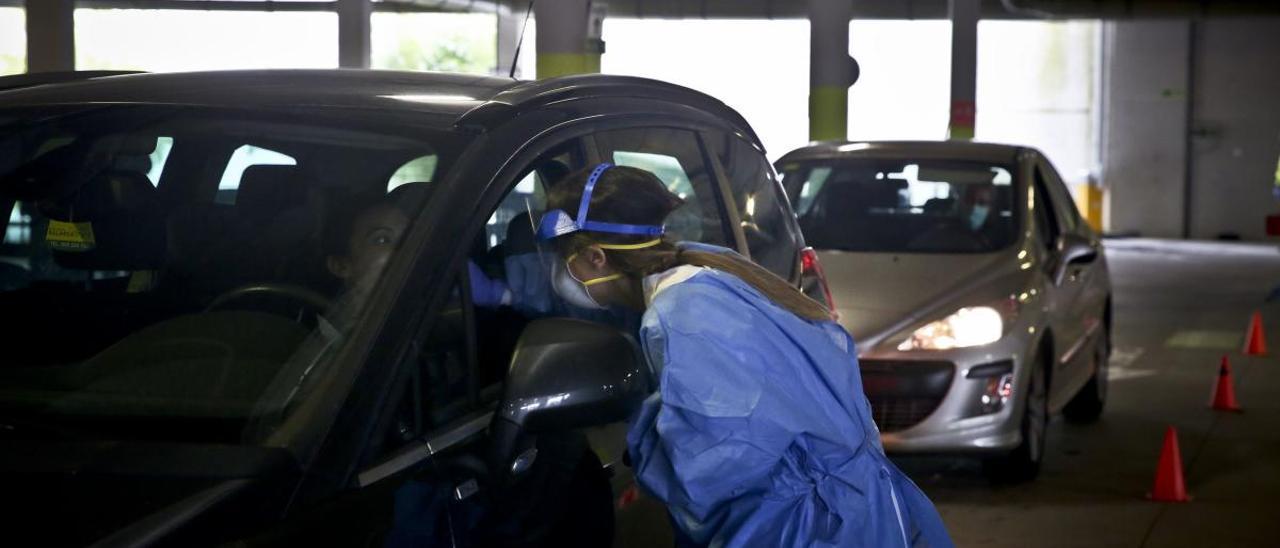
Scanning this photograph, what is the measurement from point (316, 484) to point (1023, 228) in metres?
6.60

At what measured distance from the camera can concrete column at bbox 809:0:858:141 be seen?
656 inches

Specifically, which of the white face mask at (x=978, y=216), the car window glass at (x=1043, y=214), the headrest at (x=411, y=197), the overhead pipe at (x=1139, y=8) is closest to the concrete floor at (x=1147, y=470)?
the car window glass at (x=1043, y=214)

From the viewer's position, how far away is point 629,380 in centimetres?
292

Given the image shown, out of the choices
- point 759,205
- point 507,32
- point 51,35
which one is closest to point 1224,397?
point 759,205

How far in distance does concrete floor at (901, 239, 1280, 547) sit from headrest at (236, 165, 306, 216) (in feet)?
13.2

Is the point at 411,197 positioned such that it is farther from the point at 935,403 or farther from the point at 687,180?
the point at 935,403

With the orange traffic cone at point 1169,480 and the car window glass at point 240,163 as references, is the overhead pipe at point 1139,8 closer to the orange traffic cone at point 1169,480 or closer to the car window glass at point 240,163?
the orange traffic cone at point 1169,480

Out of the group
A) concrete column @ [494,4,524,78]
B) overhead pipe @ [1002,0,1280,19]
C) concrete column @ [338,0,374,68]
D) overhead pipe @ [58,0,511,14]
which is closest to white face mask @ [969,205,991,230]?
concrete column @ [338,0,374,68]

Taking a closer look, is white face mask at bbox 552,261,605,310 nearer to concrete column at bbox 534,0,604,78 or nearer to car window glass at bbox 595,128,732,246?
car window glass at bbox 595,128,732,246

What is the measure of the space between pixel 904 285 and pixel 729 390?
17.5 feet

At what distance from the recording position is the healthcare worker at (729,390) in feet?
9.23

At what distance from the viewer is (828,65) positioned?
1670cm

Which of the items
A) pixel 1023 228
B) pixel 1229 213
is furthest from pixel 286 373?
pixel 1229 213

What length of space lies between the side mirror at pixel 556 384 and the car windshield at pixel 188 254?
0.30 metres
